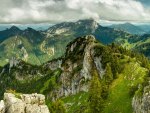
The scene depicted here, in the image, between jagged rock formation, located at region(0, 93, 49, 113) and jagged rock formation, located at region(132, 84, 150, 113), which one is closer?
jagged rock formation, located at region(0, 93, 49, 113)

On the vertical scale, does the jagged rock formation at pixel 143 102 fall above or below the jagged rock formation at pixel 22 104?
below

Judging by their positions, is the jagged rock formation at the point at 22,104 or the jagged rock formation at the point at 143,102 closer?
the jagged rock formation at the point at 22,104

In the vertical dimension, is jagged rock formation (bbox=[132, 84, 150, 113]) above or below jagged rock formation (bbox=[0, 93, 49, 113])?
below

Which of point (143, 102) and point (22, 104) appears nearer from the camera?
point (22, 104)

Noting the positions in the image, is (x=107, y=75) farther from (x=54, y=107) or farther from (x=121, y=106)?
(x=54, y=107)

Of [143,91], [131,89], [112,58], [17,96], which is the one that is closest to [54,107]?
[143,91]
